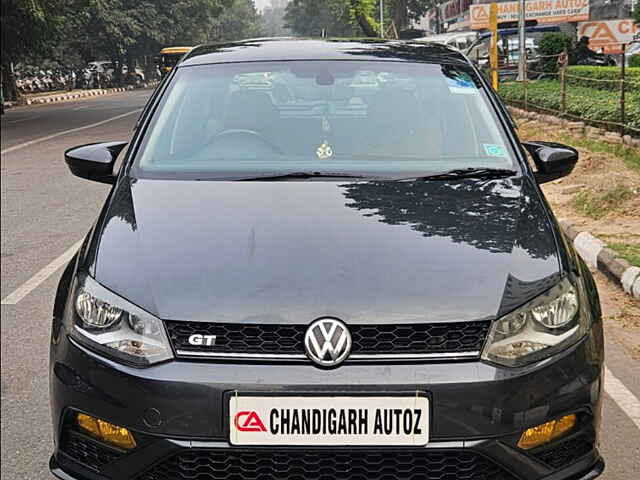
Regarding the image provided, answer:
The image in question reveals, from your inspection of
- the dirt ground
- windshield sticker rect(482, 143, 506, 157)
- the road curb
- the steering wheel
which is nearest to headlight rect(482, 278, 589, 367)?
windshield sticker rect(482, 143, 506, 157)

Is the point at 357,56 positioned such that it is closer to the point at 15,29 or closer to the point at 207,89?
the point at 207,89

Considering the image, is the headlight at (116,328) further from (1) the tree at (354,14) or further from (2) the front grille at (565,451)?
(1) the tree at (354,14)

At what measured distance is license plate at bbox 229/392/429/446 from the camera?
8.05 feet

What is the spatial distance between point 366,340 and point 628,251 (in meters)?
4.72

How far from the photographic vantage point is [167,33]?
202ft

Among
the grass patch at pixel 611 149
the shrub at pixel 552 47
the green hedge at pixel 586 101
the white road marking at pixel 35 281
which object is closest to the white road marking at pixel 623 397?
the white road marking at pixel 35 281

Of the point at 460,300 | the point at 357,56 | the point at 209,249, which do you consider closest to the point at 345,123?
the point at 357,56

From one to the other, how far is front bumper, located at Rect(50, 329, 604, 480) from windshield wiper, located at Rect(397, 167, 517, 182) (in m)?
1.05

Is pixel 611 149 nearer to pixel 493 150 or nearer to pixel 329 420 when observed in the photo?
pixel 493 150

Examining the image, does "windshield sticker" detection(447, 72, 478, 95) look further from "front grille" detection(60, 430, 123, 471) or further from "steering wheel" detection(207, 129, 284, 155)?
"front grille" detection(60, 430, 123, 471)

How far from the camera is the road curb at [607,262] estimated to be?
19.6 feet

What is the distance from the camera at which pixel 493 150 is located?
3.70 metres

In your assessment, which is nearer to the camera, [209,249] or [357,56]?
[209,249]

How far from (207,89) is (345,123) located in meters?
0.65
